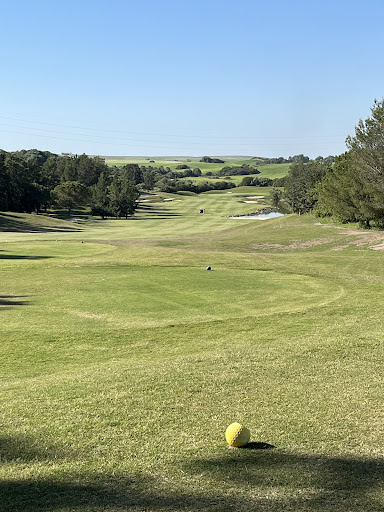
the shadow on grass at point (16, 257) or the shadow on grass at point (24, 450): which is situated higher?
the shadow on grass at point (24, 450)

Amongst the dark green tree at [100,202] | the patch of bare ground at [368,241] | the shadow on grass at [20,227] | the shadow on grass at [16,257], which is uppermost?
the dark green tree at [100,202]

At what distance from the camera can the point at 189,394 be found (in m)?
9.69

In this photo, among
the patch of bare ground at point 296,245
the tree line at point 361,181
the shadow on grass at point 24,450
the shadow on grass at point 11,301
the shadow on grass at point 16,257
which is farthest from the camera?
the tree line at point 361,181

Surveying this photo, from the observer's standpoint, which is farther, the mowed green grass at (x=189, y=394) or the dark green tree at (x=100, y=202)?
the dark green tree at (x=100, y=202)

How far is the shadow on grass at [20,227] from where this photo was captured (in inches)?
2912

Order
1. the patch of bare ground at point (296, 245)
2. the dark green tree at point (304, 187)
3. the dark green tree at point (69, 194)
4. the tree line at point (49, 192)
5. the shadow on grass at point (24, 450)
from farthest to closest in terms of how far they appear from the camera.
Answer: the dark green tree at point (69, 194) < the tree line at point (49, 192) < the dark green tree at point (304, 187) < the patch of bare ground at point (296, 245) < the shadow on grass at point (24, 450)

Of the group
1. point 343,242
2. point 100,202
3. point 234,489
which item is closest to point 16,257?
point 343,242

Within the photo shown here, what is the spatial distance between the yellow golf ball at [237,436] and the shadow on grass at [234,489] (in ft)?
1.27

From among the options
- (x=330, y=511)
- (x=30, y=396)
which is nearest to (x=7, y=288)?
(x=30, y=396)

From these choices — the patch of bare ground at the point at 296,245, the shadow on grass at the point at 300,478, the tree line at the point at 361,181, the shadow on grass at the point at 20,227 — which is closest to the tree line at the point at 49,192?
the shadow on grass at the point at 20,227

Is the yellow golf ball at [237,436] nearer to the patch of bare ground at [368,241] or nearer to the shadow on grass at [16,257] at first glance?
the shadow on grass at [16,257]

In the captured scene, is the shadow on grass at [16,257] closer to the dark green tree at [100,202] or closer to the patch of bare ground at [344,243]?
the patch of bare ground at [344,243]

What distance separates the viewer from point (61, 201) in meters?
120

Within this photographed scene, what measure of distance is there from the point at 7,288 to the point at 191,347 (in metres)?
12.3
